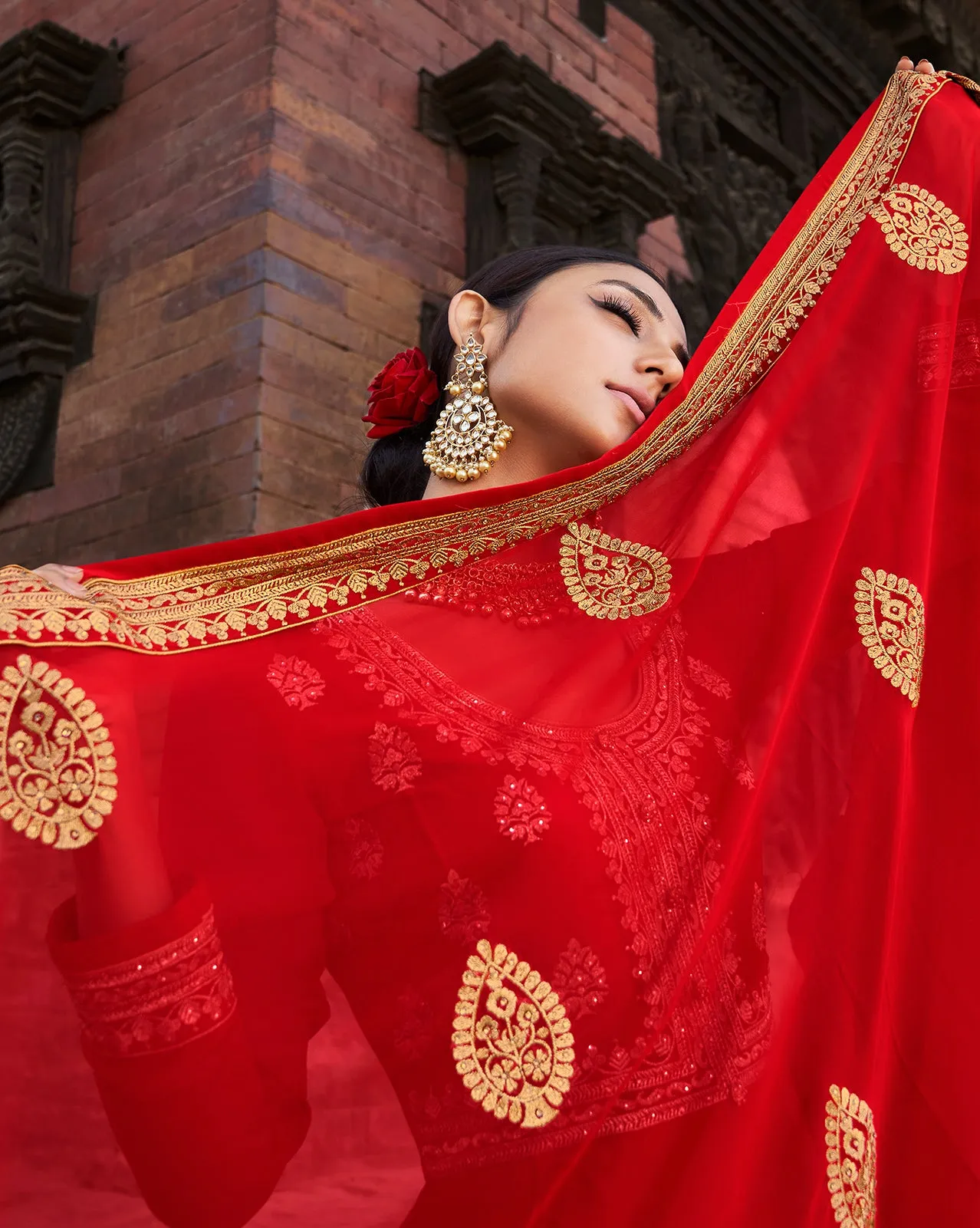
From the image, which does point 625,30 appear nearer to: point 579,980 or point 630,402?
point 630,402

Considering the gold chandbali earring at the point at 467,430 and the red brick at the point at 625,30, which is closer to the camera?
the gold chandbali earring at the point at 467,430

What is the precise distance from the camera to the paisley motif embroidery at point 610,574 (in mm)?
1038

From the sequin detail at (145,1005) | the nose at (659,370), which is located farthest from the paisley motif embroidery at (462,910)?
the nose at (659,370)

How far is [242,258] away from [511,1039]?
93.7 inches

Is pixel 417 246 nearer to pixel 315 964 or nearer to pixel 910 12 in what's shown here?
pixel 315 964

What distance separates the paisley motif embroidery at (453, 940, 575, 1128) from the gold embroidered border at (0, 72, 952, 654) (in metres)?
0.33

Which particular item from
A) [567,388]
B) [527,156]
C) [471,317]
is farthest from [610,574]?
[527,156]

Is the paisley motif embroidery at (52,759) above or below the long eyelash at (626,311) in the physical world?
below

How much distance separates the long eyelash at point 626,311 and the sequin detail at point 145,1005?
889 mm

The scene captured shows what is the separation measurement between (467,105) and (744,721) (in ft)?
9.13

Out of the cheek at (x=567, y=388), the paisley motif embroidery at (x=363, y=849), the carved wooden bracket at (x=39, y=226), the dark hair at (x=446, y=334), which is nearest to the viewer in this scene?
the paisley motif embroidery at (x=363, y=849)

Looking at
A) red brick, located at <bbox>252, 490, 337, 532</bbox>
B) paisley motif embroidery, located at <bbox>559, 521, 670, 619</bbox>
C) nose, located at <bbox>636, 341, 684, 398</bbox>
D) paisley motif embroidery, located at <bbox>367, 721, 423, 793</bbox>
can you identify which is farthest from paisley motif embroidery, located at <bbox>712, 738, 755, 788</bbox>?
red brick, located at <bbox>252, 490, 337, 532</bbox>

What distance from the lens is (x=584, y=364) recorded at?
4.35ft

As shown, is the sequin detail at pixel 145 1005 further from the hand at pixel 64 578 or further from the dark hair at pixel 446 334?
the dark hair at pixel 446 334
